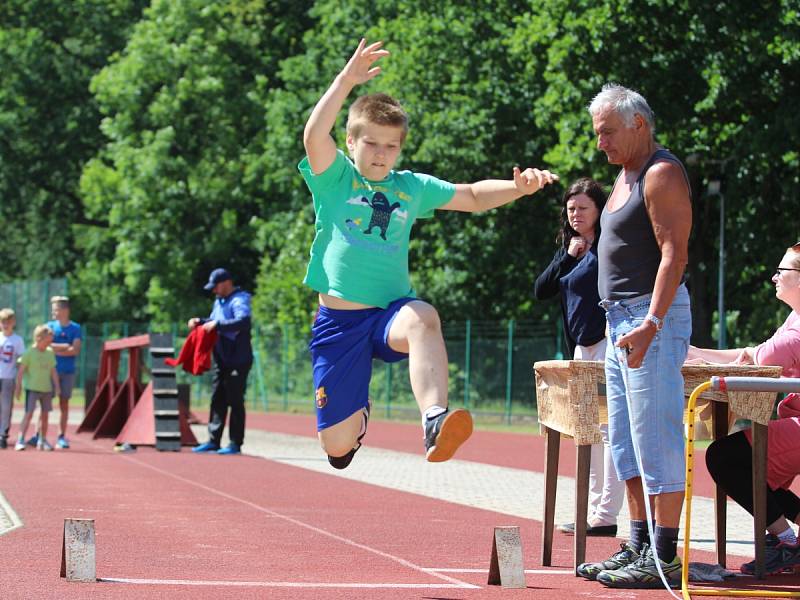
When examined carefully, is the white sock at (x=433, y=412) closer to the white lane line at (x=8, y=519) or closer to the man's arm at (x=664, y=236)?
the man's arm at (x=664, y=236)

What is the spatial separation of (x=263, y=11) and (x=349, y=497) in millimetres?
39526

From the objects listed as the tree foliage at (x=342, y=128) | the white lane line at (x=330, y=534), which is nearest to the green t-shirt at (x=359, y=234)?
the white lane line at (x=330, y=534)

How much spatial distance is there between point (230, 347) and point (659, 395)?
38.3 feet

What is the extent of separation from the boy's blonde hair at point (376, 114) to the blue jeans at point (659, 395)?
4.56 feet

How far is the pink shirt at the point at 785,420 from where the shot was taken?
7.11m

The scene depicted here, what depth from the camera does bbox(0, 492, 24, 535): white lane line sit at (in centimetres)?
921

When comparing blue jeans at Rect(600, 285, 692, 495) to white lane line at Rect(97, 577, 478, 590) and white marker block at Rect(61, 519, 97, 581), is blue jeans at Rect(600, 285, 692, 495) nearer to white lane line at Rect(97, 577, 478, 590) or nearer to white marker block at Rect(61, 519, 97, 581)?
white lane line at Rect(97, 577, 478, 590)

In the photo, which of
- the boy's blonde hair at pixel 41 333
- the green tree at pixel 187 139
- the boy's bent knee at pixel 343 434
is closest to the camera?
the boy's bent knee at pixel 343 434

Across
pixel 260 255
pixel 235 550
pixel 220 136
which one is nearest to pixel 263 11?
pixel 220 136

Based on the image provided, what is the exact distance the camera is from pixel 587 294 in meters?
9.10

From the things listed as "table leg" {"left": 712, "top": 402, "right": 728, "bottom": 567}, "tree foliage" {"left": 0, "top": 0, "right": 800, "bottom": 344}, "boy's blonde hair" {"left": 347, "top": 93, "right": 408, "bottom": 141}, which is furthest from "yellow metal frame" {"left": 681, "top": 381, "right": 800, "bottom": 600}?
"tree foliage" {"left": 0, "top": 0, "right": 800, "bottom": 344}

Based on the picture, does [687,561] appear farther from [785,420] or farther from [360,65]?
[360,65]

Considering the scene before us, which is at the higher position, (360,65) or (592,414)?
(360,65)

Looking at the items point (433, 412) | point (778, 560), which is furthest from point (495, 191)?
point (778, 560)
